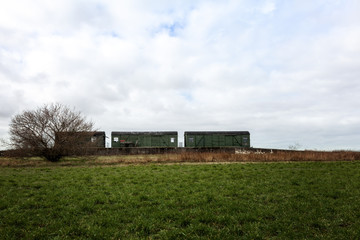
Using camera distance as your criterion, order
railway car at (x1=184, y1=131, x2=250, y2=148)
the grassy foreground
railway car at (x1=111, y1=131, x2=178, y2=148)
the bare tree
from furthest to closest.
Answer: railway car at (x1=184, y1=131, x2=250, y2=148) < railway car at (x1=111, y1=131, x2=178, y2=148) < the bare tree < the grassy foreground

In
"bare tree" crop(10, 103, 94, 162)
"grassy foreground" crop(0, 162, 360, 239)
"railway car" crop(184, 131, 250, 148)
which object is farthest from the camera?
"railway car" crop(184, 131, 250, 148)

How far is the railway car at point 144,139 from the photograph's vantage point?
4306 centimetres

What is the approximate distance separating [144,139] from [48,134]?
19.9m

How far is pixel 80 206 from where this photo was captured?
7.32 m

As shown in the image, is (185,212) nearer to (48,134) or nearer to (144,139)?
(48,134)

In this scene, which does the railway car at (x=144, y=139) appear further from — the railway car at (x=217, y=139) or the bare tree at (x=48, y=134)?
the bare tree at (x=48, y=134)

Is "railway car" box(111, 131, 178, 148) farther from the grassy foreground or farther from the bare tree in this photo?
the grassy foreground

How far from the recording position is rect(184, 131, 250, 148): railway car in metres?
45.2

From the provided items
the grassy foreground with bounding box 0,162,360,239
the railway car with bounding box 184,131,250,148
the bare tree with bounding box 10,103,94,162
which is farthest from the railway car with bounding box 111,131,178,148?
the grassy foreground with bounding box 0,162,360,239

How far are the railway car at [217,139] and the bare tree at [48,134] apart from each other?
74.8ft

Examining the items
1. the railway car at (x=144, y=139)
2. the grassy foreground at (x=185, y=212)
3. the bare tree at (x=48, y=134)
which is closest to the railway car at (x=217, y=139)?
the railway car at (x=144, y=139)

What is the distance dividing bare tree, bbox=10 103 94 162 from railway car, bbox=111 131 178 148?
16.1 meters

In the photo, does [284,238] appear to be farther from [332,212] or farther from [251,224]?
[332,212]

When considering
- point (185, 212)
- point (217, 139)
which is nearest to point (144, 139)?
point (217, 139)
